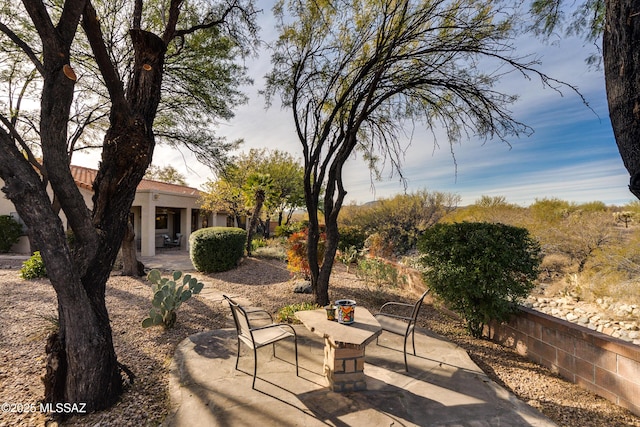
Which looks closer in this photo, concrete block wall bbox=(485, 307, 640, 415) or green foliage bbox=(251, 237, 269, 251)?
concrete block wall bbox=(485, 307, 640, 415)

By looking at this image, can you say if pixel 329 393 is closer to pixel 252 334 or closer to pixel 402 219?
pixel 252 334

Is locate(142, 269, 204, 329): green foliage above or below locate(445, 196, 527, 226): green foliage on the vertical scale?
below

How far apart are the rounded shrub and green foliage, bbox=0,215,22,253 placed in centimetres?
864

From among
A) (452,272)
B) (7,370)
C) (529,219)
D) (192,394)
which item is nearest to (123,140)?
(192,394)

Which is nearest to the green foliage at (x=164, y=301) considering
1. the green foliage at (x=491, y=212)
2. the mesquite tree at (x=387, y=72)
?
the mesquite tree at (x=387, y=72)

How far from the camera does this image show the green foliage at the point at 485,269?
3.99m

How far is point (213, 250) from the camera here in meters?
8.70

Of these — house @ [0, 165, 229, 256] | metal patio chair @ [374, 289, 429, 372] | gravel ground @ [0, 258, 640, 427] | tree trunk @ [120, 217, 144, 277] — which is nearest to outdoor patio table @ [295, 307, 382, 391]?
metal patio chair @ [374, 289, 429, 372]

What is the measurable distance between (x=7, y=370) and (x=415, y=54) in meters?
6.74

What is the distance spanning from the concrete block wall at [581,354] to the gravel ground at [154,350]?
112 mm

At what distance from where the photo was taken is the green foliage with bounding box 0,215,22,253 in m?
11.3

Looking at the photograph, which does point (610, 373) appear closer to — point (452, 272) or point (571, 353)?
point (571, 353)

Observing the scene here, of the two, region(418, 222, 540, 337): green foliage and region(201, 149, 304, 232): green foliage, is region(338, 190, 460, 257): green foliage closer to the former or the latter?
region(201, 149, 304, 232): green foliage

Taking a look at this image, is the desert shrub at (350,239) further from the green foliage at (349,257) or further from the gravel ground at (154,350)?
the gravel ground at (154,350)
